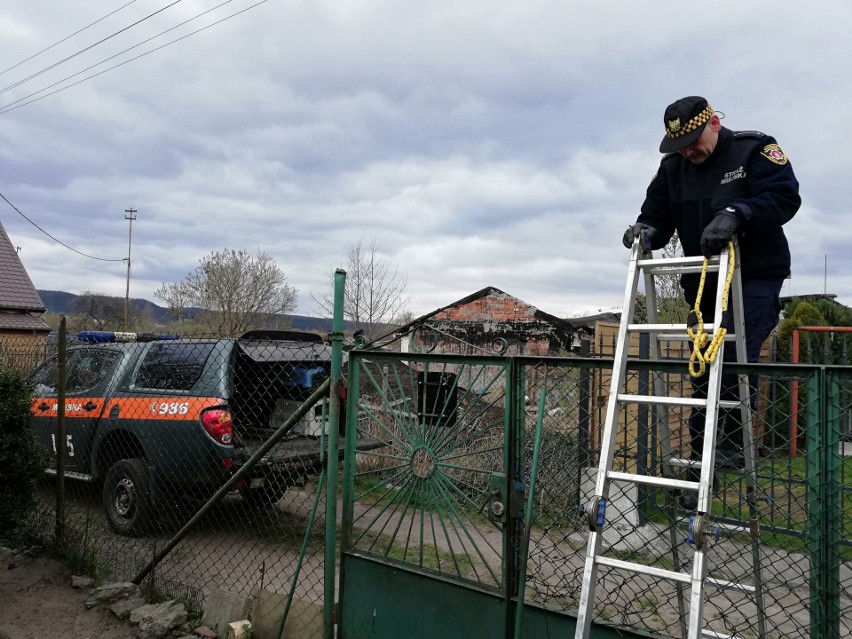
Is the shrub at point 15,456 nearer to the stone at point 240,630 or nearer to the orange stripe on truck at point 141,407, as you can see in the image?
the orange stripe on truck at point 141,407

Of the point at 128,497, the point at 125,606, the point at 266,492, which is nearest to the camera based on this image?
the point at 125,606

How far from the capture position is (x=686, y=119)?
9.92 feet

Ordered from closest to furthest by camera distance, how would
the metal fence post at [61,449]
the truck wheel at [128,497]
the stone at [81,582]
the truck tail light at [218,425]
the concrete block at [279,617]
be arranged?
the concrete block at [279,617] < the stone at [81,582] < the metal fence post at [61,449] < the truck tail light at [218,425] < the truck wheel at [128,497]

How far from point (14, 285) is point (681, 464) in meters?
20.1

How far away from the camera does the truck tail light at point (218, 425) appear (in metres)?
5.02

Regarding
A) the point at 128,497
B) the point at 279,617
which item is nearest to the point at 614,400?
the point at 279,617

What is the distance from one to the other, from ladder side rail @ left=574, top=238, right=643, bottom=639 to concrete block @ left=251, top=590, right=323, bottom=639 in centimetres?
157

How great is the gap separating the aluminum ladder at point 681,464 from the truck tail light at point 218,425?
337cm

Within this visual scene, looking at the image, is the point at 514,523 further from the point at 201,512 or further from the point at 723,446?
the point at 201,512

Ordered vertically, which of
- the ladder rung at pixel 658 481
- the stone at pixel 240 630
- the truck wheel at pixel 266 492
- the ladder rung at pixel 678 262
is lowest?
the stone at pixel 240 630

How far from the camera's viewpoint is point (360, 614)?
3100 millimetres

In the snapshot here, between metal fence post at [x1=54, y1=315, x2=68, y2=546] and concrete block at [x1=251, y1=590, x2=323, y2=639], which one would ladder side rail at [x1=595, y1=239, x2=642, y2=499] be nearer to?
concrete block at [x1=251, y1=590, x2=323, y2=639]

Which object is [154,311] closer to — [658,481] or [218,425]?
[218,425]

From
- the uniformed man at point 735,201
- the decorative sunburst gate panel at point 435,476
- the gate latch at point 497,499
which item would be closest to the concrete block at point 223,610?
the decorative sunburst gate panel at point 435,476
